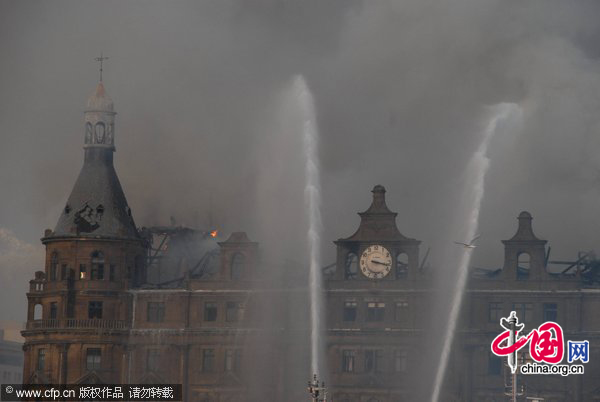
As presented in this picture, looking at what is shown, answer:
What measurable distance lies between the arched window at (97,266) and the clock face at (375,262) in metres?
23.7

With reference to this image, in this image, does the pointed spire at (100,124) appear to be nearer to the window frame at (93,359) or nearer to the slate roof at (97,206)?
the slate roof at (97,206)

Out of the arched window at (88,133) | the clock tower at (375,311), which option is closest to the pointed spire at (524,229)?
the clock tower at (375,311)

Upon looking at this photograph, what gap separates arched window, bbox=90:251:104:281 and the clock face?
23.7 m

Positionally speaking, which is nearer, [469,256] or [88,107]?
[469,256]

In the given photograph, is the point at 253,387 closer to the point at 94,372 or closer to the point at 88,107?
the point at 94,372

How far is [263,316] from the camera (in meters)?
151

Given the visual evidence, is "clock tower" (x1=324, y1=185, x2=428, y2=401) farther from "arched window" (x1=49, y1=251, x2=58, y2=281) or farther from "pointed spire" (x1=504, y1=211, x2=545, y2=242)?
"arched window" (x1=49, y1=251, x2=58, y2=281)

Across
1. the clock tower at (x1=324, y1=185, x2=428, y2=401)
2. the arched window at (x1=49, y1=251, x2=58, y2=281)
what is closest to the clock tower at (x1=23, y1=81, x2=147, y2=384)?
the arched window at (x1=49, y1=251, x2=58, y2=281)

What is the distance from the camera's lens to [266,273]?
152m

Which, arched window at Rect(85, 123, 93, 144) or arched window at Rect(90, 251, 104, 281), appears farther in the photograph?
arched window at Rect(85, 123, 93, 144)

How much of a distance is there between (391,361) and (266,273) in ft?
44.0

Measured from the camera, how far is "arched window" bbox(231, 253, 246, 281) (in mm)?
152500

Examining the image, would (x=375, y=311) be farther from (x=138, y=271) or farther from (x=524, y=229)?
(x=138, y=271)

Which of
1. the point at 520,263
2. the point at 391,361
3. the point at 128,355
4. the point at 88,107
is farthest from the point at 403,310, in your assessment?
the point at 88,107
